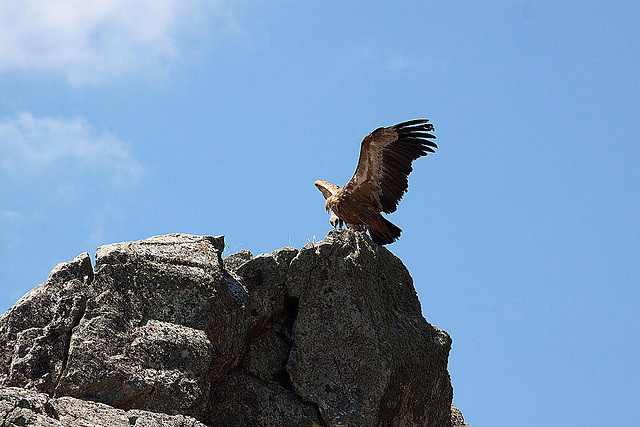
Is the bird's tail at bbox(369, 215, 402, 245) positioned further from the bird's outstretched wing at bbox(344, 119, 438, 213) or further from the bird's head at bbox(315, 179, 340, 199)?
the bird's head at bbox(315, 179, 340, 199)

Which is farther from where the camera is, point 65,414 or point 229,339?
point 229,339

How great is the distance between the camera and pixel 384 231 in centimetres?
988

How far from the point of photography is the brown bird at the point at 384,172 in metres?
9.83

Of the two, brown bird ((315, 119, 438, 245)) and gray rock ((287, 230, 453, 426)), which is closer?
gray rock ((287, 230, 453, 426))

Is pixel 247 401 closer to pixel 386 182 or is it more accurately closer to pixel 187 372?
pixel 187 372

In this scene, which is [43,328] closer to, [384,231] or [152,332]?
[152,332]

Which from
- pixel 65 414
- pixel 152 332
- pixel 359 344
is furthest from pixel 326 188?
pixel 65 414

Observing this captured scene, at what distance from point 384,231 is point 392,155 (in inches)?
41.4

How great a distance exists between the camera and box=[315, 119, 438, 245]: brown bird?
983 centimetres

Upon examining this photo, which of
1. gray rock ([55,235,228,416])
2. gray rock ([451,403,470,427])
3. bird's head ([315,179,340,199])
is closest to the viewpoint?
gray rock ([55,235,228,416])

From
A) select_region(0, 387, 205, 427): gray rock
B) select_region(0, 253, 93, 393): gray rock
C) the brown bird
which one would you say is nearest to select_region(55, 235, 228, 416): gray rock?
select_region(0, 253, 93, 393): gray rock

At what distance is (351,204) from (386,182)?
1.88ft

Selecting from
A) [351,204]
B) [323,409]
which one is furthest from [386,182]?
[323,409]

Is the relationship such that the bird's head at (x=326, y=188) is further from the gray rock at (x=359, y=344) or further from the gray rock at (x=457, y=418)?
the gray rock at (x=457, y=418)
